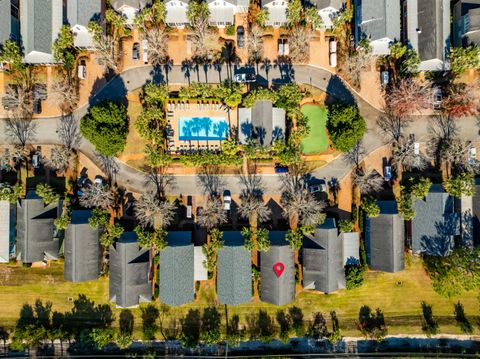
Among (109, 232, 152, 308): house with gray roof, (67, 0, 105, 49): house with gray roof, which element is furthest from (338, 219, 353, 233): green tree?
(67, 0, 105, 49): house with gray roof

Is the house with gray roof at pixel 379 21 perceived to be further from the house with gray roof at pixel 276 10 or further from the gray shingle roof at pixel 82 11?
the gray shingle roof at pixel 82 11

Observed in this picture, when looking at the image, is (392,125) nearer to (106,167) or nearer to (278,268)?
(278,268)

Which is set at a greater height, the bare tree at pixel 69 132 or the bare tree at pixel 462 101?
the bare tree at pixel 462 101

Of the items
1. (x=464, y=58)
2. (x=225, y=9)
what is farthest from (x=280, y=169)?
(x=464, y=58)

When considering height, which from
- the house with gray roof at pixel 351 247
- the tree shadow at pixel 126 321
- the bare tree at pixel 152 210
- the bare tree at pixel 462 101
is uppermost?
the bare tree at pixel 462 101

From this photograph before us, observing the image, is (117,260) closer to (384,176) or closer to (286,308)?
(286,308)

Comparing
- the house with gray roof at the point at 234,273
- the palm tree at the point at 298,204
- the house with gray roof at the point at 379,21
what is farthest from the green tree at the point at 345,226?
the house with gray roof at the point at 379,21

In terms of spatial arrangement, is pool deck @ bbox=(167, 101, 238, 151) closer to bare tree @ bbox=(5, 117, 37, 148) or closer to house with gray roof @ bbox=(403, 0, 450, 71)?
bare tree @ bbox=(5, 117, 37, 148)
